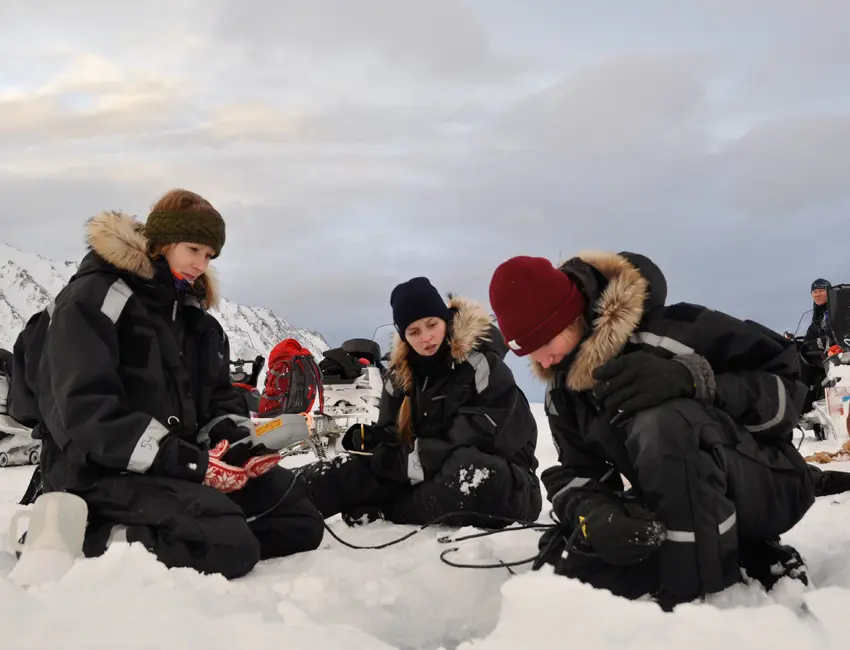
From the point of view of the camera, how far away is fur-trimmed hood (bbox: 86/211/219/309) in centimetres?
257

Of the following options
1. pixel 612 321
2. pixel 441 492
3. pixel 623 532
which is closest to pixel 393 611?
pixel 623 532

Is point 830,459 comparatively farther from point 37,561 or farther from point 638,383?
point 37,561

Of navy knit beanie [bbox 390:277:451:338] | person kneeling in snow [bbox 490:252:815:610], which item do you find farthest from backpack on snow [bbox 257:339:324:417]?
person kneeling in snow [bbox 490:252:815:610]

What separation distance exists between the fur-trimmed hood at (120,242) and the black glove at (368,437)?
1.40 metres

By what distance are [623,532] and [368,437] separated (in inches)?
77.9

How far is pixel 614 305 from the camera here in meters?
2.01

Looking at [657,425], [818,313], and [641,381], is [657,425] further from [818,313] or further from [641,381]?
[818,313]

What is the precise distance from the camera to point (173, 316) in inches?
108

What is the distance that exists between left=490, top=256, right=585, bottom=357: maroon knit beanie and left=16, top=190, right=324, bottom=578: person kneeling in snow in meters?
1.22

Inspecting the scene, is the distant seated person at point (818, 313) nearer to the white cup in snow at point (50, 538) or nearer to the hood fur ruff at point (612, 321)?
the hood fur ruff at point (612, 321)

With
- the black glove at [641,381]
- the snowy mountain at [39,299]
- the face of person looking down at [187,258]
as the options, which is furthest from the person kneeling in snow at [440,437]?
the snowy mountain at [39,299]

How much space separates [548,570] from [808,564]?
816 mm

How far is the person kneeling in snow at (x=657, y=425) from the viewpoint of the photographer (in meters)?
1.82

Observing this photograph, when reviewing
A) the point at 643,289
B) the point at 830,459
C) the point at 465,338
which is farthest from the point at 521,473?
the point at 830,459
